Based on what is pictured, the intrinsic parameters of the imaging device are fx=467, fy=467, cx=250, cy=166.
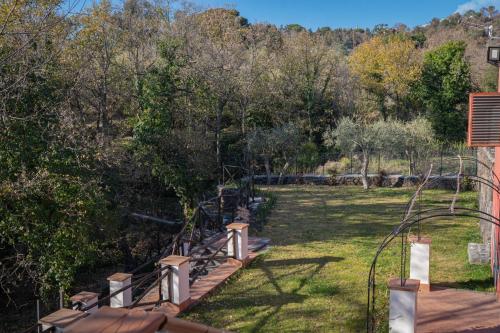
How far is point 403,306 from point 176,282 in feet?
10.9

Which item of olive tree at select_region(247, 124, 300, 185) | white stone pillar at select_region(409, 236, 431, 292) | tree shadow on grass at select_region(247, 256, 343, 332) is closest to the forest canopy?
olive tree at select_region(247, 124, 300, 185)

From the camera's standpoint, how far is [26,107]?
345 inches

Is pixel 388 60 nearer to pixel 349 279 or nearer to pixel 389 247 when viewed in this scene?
pixel 389 247

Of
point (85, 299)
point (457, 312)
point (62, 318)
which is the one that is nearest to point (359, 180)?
point (457, 312)

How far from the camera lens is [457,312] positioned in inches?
261

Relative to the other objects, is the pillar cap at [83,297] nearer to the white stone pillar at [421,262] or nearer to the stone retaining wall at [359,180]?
the white stone pillar at [421,262]

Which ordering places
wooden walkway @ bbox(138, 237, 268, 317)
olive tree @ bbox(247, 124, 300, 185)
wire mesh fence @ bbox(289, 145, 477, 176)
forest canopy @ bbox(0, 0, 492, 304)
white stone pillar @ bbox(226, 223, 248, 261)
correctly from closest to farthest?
1. wooden walkway @ bbox(138, 237, 268, 317)
2. forest canopy @ bbox(0, 0, 492, 304)
3. white stone pillar @ bbox(226, 223, 248, 261)
4. wire mesh fence @ bbox(289, 145, 477, 176)
5. olive tree @ bbox(247, 124, 300, 185)

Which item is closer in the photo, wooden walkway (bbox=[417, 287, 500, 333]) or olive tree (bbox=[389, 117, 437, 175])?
Result: wooden walkway (bbox=[417, 287, 500, 333])

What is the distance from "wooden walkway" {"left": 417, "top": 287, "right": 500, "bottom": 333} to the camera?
613cm

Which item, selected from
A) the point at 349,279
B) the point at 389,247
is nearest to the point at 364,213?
the point at 389,247

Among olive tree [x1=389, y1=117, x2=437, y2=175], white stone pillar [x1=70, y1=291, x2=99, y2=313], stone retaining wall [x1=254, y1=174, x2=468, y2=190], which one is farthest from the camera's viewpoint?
olive tree [x1=389, y1=117, x2=437, y2=175]

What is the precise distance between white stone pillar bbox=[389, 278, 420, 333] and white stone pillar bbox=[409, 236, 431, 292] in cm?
215

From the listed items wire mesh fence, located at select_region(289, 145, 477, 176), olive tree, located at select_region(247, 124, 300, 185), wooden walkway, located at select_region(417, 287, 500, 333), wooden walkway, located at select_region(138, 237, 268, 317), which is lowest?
wooden walkway, located at select_region(138, 237, 268, 317)

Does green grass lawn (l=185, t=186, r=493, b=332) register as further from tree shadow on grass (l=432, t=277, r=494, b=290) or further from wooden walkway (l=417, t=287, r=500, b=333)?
wooden walkway (l=417, t=287, r=500, b=333)
